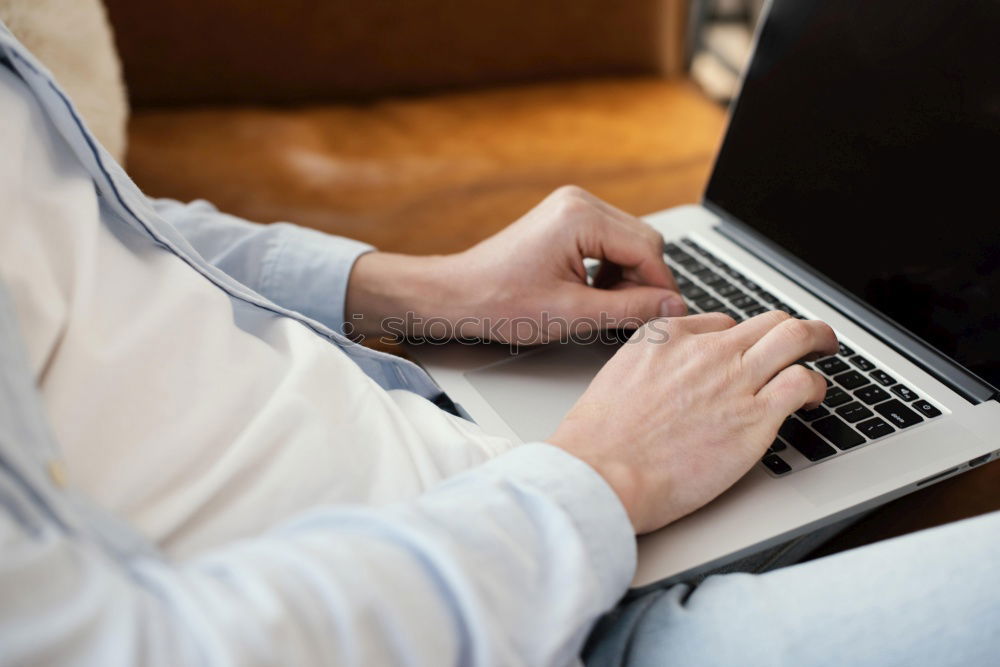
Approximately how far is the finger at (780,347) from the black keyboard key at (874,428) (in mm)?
68

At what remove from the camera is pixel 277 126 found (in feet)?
3.98

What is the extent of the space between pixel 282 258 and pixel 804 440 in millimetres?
465

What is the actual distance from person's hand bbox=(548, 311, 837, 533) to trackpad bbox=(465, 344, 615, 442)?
8cm

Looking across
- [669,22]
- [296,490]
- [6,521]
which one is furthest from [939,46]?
[669,22]

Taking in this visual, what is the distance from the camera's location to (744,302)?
Answer: 28.5 inches

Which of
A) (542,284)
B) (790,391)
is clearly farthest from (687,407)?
(542,284)

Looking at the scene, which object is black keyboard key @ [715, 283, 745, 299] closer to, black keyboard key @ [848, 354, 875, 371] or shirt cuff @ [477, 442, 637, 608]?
black keyboard key @ [848, 354, 875, 371]

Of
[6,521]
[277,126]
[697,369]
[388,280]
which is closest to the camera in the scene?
[6,521]

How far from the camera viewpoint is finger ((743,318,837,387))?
0.54m

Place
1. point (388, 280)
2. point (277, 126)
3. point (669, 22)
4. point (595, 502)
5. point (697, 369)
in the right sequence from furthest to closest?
1. point (669, 22)
2. point (277, 126)
3. point (388, 280)
4. point (697, 369)
5. point (595, 502)

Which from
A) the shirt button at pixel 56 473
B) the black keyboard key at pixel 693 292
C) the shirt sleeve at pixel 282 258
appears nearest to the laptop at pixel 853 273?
the black keyboard key at pixel 693 292

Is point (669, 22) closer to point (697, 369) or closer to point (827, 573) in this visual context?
point (697, 369)

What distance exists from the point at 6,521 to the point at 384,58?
3.68 feet

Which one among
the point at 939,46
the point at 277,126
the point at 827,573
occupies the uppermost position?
the point at 939,46
